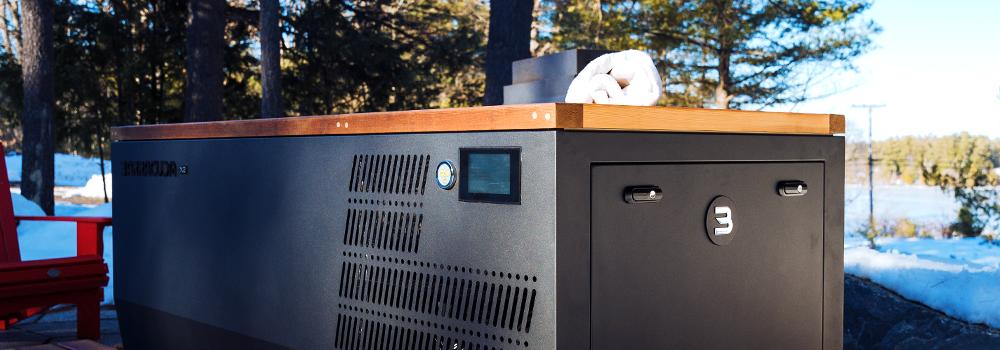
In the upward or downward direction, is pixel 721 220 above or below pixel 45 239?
above

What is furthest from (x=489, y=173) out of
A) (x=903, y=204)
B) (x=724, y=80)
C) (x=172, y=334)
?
(x=724, y=80)

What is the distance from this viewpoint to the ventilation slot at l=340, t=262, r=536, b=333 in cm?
133

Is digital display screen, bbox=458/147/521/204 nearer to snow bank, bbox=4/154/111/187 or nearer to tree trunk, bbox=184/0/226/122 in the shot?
tree trunk, bbox=184/0/226/122

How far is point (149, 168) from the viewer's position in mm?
2391

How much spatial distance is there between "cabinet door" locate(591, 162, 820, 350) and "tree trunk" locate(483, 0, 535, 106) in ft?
14.8

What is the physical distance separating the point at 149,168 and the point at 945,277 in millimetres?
4304

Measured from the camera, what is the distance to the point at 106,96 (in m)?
11.4

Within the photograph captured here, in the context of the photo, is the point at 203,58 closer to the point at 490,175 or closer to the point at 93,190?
the point at 490,175

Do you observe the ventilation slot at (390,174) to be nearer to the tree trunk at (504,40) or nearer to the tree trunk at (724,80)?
the tree trunk at (504,40)

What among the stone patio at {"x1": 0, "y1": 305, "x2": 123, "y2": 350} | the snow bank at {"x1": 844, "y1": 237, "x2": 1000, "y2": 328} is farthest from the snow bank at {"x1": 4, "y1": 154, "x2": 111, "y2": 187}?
the snow bank at {"x1": 844, "y1": 237, "x2": 1000, "y2": 328}

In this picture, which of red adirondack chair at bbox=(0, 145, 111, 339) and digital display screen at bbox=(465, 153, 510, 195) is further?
red adirondack chair at bbox=(0, 145, 111, 339)

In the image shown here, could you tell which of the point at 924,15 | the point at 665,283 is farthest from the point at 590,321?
the point at 924,15

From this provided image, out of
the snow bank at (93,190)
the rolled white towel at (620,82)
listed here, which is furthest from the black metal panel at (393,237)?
the snow bank at (93,190)

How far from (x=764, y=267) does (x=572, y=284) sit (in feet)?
1.93
